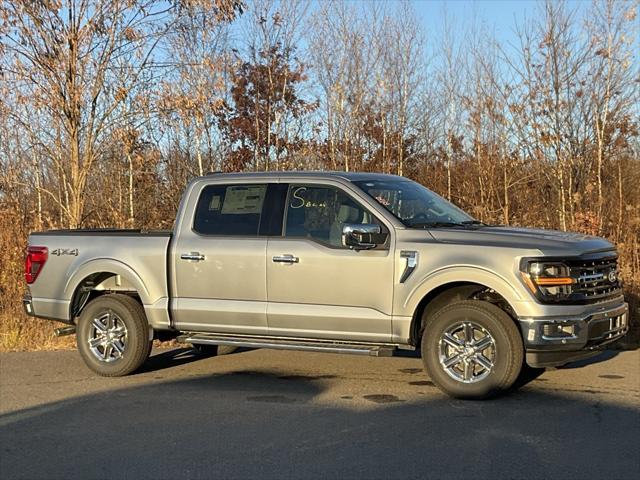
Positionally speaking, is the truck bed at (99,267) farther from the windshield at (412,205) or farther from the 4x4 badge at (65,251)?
the windshield at (412,205)

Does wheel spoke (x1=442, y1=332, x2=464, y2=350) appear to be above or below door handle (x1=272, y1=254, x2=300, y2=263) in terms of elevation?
below

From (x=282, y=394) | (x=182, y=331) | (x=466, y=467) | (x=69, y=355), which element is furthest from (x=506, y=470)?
(x=69, y=355)

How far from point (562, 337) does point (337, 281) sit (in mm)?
2022

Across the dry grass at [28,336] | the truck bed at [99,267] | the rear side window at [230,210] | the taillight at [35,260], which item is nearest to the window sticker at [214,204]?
the rear side window at [230,210]

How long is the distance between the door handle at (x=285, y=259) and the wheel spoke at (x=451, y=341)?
1539 millimetres

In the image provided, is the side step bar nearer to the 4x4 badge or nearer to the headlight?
the headlight

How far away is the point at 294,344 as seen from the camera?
693 centimetres

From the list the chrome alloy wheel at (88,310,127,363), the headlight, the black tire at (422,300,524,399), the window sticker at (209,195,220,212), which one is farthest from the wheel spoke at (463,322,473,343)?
the chrome alloy wheel at (88,310,127,363)

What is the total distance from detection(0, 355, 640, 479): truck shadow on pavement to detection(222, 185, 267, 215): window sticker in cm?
178

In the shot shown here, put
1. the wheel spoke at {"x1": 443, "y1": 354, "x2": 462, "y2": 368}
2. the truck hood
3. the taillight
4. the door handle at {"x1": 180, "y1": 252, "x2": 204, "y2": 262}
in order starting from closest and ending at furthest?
1. the truck hood
2. the wheel spoke at {"x1": 443, "y1": 354, "x2": 462, "y2": 368}
3. the door handle at {"x1": 180, "y1": 252, "x2": 204, "y2": 262}
4. the taillight

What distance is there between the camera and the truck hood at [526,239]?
20.1 ft

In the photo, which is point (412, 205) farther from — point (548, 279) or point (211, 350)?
point (211, 350)

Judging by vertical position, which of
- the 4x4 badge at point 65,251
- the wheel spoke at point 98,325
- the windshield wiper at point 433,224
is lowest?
the wheel spoke at point 98,325

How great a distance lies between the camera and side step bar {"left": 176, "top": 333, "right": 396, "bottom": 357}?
6.61m
